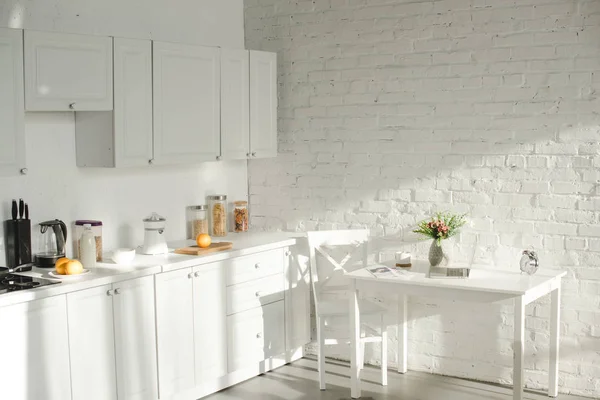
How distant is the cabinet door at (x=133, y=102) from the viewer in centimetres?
450

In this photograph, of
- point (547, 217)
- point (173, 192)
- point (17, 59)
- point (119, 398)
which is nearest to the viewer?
point (17, 59)

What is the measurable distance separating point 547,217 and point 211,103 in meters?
2.17

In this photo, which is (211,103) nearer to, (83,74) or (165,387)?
(83,74)

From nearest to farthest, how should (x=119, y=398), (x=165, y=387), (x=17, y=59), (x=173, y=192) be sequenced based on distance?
(x=17, y=59)
(x=119, y=398)
(x=165, y=387)
(x=173, y=192)

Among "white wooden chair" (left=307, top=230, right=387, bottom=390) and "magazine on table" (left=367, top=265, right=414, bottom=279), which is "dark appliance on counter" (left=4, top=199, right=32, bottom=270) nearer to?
"white wooden chair" (left=307, top=230, right=387, bottom=390)

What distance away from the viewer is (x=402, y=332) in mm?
5344

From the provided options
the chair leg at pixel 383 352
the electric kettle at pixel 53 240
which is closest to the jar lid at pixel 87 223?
the electric kettle at pixel 53 240

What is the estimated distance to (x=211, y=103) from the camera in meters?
5.17

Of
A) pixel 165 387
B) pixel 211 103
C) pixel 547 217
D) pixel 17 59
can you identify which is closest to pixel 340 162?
pixel 211 103

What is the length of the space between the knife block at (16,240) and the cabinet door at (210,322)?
3.15 ft

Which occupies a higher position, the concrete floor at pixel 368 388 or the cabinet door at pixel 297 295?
the cabinet door at pixel 297 295

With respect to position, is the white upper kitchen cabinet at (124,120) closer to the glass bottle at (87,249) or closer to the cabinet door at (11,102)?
the glass bottle at (87,249)

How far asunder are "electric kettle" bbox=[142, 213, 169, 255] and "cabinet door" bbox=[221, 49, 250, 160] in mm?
753

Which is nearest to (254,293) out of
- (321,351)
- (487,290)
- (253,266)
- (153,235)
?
(253,266)
